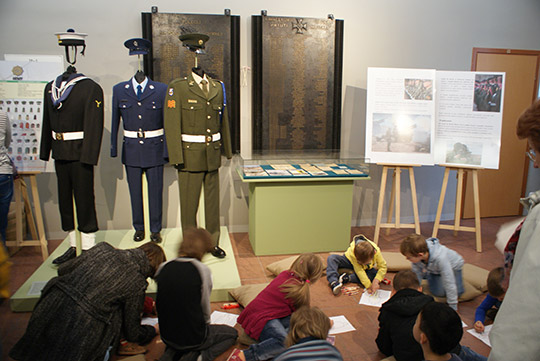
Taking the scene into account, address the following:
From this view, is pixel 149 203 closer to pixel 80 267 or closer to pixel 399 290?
pixel 80 267

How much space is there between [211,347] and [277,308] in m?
0.47

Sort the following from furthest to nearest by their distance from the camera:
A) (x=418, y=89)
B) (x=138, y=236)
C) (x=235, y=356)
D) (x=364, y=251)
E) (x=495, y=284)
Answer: (x=418, y=89) → (x=138, y=236) → (x=364, y=251) → (x=495, y=284) → (x=235, y=356)

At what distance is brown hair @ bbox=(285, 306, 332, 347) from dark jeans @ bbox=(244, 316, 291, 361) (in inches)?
22.6

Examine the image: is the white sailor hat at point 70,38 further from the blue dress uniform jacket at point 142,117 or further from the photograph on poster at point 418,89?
the photograph on poster at point 418,89

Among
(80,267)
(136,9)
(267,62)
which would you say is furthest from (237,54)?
(80,267)

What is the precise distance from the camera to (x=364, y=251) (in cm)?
349

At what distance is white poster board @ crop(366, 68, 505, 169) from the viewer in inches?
188

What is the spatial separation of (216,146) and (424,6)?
10.8 feet

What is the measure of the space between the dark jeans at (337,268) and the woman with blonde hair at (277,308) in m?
0.98

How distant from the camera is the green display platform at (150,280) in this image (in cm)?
326

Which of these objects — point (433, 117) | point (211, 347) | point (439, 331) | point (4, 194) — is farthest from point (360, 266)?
point (4, 194)

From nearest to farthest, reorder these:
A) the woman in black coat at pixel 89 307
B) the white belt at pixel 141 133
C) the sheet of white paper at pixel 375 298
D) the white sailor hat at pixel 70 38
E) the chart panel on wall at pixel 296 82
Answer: the woman in black coat at pixel 89 307 < the sheet of white paper at pixel 375 298 < the white sailor hat at pixel 70 38 < the white belt at pixel 141 133 < the chart panel on wall at pixel 296 82

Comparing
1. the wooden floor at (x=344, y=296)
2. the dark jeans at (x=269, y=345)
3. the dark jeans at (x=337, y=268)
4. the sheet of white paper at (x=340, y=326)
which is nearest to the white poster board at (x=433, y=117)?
the wooden floor at (x=344, y=296)

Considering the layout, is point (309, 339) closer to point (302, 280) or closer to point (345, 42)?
point (302, 280)
